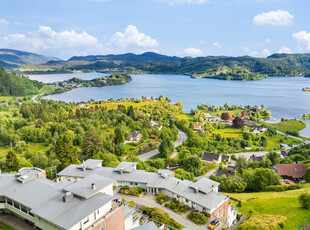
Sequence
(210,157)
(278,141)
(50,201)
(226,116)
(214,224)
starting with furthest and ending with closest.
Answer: (226,116)
(278,141)
(210,157)
(214,224)
(50,201)

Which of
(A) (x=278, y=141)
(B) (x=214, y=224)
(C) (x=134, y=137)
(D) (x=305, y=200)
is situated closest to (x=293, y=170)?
(D) (x=305, y=200)

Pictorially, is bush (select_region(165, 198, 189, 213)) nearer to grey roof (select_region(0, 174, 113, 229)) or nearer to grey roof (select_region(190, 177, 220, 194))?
grey roof (select_region(190, 177, 220, 194))

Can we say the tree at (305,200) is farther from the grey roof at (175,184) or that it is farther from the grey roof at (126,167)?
the grey roof at (126,167)

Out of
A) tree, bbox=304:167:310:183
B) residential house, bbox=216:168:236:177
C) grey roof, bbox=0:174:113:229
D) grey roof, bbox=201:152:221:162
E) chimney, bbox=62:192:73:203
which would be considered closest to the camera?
grey roof, bbox=0:174:113:229

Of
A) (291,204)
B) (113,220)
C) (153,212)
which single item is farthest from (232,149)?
(113,220)

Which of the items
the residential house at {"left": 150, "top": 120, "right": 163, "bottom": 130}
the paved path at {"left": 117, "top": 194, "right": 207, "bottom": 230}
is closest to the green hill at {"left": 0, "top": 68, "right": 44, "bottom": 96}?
the residential house at {"left": 150, "top": 120, "right": 163, "bottom": 130}

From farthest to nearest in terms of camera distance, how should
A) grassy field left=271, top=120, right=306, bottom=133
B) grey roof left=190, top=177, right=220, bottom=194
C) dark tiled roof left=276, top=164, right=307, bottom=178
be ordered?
grassy field left=271, top=120, right=306, bottom=133 < dark tiled roof left=276, top=164, right=307, bottom=178 < grey roof left=190, top=177, right=220, bottom=194

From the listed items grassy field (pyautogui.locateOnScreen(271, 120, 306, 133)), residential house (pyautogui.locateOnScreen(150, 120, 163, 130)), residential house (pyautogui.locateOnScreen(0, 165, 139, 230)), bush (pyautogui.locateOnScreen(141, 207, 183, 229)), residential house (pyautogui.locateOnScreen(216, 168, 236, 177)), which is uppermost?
residential house (pyautogui.locateOnScreen(0, 165, 139, 230))

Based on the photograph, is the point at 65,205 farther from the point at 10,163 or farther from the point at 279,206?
the point at 279,206
